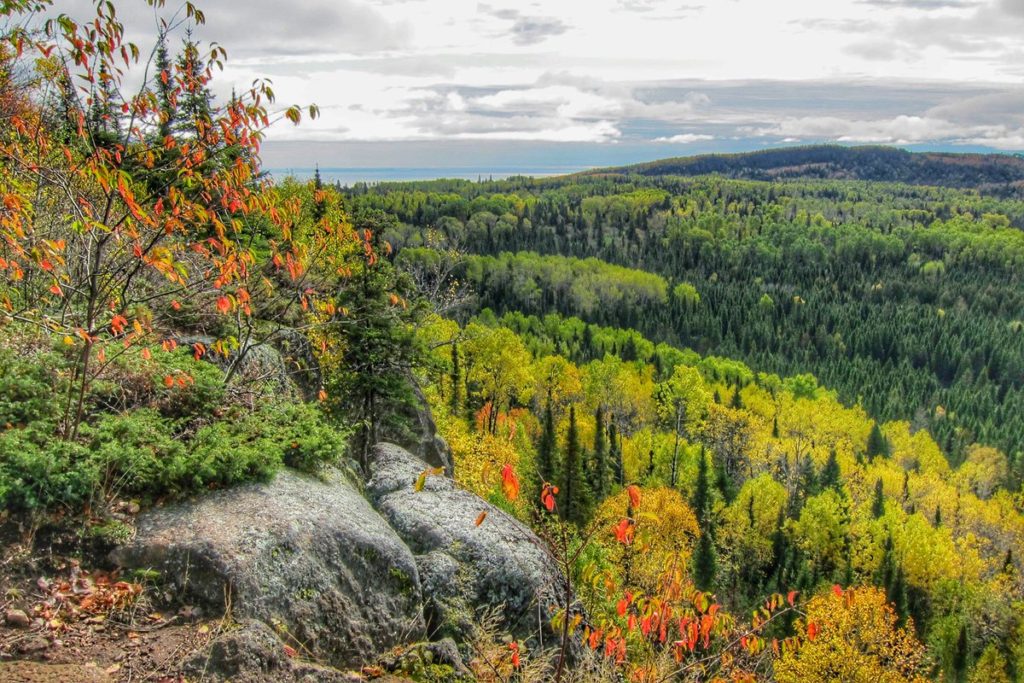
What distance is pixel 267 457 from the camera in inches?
372

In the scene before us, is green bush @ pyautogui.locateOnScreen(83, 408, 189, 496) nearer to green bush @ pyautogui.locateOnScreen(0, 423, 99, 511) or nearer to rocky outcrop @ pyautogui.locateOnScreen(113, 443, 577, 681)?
green bush @ pyautogui.locateOnScreen(0, 423, 99, 511)

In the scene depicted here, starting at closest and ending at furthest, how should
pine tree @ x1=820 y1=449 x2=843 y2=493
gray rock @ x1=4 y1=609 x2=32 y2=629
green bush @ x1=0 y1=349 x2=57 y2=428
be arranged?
gray rock @ x1=4 y1=609 x2=32 y2=629, green bush @ x1=0 y1=349 x2=57 y2=428, pine tree @ x1=820 y1=449 x2=843 y2=493

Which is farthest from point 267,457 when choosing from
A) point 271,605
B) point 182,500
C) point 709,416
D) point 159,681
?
point 709,416

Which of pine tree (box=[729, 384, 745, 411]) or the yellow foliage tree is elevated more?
pine tree (box=[729, 384, 745, 411])

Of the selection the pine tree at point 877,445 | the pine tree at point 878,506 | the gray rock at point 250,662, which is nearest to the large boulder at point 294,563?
the gray rock at point 250,662

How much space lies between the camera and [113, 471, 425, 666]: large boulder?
7766mm

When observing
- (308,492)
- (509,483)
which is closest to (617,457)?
(308,492)

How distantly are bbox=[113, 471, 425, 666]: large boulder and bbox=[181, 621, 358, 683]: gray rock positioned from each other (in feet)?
1.93

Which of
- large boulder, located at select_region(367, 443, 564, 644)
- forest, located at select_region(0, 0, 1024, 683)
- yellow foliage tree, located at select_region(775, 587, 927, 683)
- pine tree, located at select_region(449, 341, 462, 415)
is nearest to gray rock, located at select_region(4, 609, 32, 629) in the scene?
forest, located at select_region(0, 0, 1024, 683)

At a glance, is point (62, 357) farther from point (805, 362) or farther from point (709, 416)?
point (805, 362)

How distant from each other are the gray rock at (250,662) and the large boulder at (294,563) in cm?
59

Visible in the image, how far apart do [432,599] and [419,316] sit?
525 inches

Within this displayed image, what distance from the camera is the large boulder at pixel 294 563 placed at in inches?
306

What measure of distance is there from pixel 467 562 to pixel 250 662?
545cm
